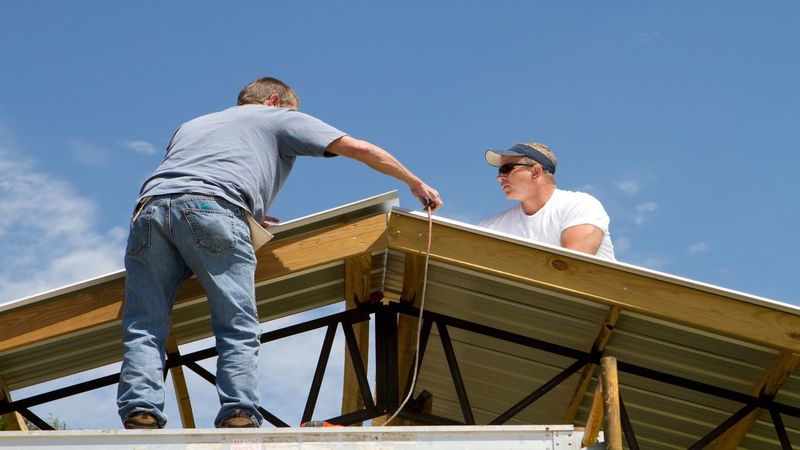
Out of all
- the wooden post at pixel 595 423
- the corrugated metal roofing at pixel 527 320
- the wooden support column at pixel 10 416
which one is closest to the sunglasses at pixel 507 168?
the corrugated metal roofing at pixel 527 320

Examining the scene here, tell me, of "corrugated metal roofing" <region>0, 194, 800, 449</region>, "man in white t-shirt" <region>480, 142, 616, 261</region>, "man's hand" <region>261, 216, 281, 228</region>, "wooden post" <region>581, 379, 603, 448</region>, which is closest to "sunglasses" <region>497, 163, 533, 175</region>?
"man in white t-shirt" <region>480, 142, 616, 261</region>

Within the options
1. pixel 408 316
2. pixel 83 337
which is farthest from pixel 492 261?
pixel 83 337

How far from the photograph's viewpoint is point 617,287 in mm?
6461

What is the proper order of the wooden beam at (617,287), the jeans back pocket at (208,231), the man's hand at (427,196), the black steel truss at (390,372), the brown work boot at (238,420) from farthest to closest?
the black steel truss at (390,372), the wooden beam at (617,287), the man's hand at (427,196), the jeans back pocket at (208,231), the brown work boot at (238,420)

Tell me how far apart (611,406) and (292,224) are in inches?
87.9

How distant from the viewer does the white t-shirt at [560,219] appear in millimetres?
6957

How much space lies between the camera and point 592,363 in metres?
7.52

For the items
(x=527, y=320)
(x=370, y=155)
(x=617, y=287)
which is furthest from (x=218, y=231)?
(x=527, y=320)

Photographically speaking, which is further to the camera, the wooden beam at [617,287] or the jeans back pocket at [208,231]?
the wooden beam at [617,287]

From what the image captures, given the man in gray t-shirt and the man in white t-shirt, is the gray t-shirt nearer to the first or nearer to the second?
the man in gray t-shirt

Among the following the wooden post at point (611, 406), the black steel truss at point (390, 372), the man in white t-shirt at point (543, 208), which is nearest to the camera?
the wooden post at point (611, 406)

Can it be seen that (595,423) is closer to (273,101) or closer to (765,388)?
(273,101)

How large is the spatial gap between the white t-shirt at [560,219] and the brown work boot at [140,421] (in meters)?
3.03

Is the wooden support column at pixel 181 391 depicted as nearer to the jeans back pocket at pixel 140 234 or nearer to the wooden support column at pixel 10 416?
the wooden support column at pixel 10 416
